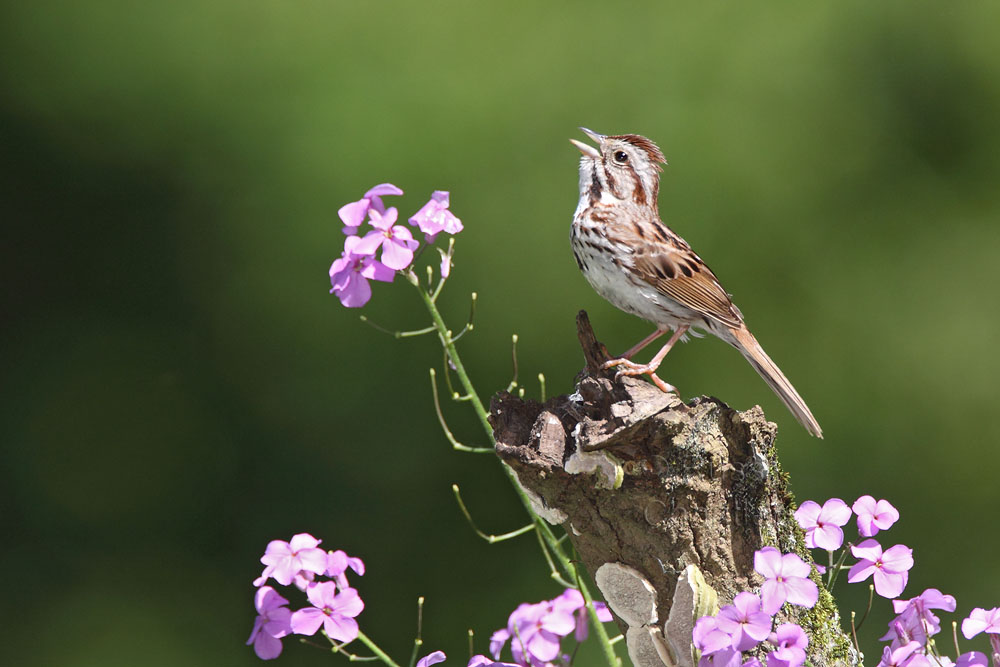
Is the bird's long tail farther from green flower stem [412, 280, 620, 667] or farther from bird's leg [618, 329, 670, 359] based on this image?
green flower stem [412, 280, 620, 667]

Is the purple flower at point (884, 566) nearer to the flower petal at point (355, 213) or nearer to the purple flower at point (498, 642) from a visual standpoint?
the purple flower at point (498, 642)

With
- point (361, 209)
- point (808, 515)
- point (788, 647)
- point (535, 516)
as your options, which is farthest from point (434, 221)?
point (788, 647)

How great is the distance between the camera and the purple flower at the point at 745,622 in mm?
1466

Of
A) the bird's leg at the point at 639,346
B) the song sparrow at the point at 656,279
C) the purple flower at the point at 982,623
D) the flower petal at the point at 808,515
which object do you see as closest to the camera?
the purple flower at the point at 982,623

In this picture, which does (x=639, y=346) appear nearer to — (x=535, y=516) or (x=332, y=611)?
(x=535, y=516)

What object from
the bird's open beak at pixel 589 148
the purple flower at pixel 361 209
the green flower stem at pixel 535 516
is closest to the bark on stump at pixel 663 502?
the green flower stem at pixel 535 516

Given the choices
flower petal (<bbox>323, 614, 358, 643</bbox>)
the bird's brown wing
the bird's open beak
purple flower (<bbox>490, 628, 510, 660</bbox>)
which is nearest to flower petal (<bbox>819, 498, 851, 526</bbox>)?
purple flower (<bbox>490, 628, 510, 660</bbox>)

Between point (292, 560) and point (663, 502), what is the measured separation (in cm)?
59

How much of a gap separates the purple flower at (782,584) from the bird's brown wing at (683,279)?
3.93ft

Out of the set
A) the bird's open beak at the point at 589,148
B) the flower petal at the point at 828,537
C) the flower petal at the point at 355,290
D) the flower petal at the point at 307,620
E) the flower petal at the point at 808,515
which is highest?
the bird's open beak at the point at 589,148

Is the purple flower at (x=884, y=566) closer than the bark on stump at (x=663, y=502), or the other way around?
the purple flower at (x=884, y=566)

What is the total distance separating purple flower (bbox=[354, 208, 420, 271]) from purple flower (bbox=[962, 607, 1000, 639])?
991 mm

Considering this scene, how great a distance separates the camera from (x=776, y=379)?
2600 mm

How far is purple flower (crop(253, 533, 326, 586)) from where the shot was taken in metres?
1.67
